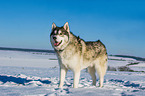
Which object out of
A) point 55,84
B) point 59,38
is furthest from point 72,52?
point 55,84

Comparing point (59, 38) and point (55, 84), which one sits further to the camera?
point (55, 84)

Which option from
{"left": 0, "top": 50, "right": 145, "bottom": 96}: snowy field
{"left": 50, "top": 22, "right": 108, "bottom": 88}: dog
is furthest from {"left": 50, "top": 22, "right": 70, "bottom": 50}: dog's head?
{"left": 0, "top": 50, "right": 145, "bottom": 96}: snowy field

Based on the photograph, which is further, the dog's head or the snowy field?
the dog's head

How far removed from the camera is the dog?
5.27m

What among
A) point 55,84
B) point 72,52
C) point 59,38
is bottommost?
point 55,84

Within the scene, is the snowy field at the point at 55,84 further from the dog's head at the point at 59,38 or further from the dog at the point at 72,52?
the dog's head at the point at 59,38

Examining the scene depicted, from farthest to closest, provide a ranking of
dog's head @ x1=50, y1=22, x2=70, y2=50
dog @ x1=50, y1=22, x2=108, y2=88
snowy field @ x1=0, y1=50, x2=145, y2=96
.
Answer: dog @ x1=50, y1=22, x2=108, y2=88 < dog's head @ x1=50, y1=22, x2=70, y2=50 < snowy field @ x1=0, y1=50, x2=145, y2=96

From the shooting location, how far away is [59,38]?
16.9 ft

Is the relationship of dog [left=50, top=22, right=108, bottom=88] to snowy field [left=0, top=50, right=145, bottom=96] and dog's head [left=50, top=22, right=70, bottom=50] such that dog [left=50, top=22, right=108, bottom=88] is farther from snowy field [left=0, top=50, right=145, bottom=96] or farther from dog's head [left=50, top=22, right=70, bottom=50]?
snowy field [left=0, top=50, right=145, bottom=96]

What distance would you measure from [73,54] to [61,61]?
0.49 meters

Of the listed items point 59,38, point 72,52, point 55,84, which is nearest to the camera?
point 59,38

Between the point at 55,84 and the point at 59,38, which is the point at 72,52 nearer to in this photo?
the point at 59,38

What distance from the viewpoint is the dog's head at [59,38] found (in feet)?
16.9

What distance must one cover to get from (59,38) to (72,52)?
2.42 feet
